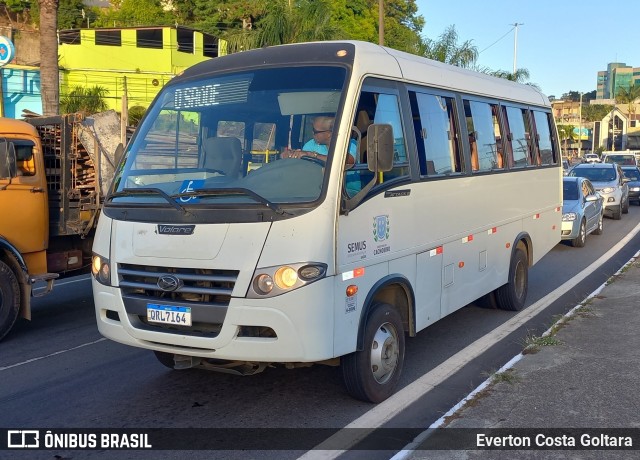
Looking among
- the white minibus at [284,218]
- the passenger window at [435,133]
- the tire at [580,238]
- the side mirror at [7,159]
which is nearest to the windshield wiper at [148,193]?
the white minibus at [284,218]

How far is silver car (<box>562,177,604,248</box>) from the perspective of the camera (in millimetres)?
15000

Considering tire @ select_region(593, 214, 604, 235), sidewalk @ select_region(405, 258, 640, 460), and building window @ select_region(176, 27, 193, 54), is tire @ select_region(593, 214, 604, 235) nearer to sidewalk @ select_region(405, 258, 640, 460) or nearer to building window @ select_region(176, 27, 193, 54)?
sidewalk @ select_region(405, 258, 640, 460)

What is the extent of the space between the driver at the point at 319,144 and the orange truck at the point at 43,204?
14.0ft

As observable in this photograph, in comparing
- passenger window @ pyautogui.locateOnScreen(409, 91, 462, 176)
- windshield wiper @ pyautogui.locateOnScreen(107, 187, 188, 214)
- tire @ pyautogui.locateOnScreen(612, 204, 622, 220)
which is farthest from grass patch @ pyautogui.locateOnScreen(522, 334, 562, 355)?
tire @ pyautogui.locateOnScreen(612, 204, 622, 220)

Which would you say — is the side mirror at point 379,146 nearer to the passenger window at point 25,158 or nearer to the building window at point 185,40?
the passenger window at point 25,158

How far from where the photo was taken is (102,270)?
5.32 meters

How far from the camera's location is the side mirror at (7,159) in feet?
24.9

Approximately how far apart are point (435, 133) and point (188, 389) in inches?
133

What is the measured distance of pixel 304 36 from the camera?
68.2 feet

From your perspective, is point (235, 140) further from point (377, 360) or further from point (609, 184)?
point (609, 184)

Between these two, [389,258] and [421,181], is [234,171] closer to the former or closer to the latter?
[389,258]

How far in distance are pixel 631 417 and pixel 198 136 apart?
4.02m

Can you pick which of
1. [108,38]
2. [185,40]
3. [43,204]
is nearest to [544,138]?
[43,204]

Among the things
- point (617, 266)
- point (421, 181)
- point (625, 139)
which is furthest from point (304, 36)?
point (625, 139)
